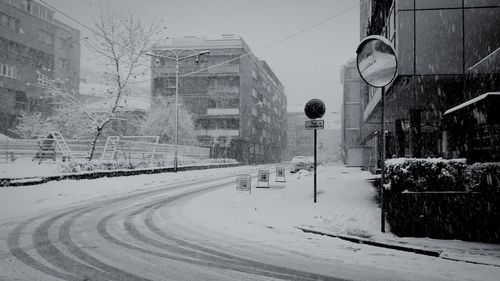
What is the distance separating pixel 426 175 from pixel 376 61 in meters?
2.56

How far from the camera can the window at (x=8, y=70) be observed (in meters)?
47.4

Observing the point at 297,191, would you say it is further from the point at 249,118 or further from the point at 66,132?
the point at 249,118

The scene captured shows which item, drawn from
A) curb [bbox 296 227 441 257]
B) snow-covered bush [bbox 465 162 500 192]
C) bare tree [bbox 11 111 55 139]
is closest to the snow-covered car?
curb [bbox 296 227 441 257]

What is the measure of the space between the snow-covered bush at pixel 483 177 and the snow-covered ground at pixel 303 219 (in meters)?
1.07

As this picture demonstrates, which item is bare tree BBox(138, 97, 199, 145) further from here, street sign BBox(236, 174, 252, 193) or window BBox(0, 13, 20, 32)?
street sign BBox(236, 174, 252, 193)

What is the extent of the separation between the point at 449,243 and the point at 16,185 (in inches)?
583

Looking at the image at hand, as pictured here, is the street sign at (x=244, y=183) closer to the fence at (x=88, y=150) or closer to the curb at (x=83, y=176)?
the curb at (x=83, y=176)

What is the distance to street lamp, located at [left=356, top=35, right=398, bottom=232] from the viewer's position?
765 centimetres

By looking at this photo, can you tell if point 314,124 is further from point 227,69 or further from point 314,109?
point 227,69

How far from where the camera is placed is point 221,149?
62438mm

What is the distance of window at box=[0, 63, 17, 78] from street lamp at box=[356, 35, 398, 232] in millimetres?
51805

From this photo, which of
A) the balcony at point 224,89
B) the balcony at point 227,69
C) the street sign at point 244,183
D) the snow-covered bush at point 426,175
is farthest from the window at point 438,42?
the balcony at point 227,69

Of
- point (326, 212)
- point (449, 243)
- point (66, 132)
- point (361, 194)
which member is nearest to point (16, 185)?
point (326, 212)

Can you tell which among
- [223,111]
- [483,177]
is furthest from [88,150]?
[223,111]
